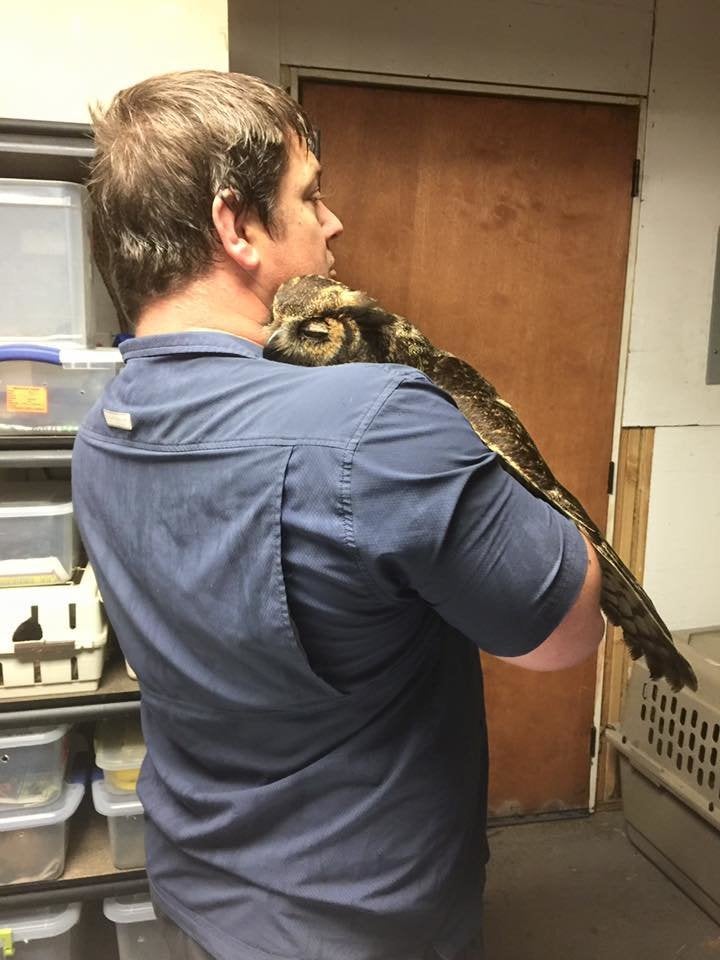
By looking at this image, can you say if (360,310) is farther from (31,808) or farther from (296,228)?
(31,808)

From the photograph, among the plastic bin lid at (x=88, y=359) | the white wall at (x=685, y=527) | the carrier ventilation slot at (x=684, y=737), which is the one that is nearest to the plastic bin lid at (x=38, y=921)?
the plastic bin lid at (x=88, y=359)

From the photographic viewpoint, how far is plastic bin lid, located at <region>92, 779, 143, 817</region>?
1.44 metres

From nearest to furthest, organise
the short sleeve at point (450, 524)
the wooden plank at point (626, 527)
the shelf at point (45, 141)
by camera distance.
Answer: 1. the short sleeve at point (450, 524)
2. the shelf at point (45, 141)
3. the wooden plank at point (626, 527)

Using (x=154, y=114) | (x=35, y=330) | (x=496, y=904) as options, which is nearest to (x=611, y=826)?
(x=496, y=904)

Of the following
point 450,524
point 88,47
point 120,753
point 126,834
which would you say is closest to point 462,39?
point 88,47

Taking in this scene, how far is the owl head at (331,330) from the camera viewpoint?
2.41ft

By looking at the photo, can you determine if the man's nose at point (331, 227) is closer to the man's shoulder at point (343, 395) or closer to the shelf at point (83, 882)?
the man's shoulder at point (343, 395)

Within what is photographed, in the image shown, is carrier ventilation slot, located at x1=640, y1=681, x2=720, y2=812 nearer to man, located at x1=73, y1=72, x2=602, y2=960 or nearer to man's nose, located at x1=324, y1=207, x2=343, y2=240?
man, located at x1=73, y1=72, x2=602, y2=960

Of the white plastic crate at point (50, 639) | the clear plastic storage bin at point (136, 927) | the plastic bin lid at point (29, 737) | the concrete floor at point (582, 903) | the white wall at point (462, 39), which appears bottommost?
the concrete floor at point (582, 903)

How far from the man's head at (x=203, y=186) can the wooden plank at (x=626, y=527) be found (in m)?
1.77

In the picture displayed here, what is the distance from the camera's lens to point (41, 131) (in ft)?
4.06

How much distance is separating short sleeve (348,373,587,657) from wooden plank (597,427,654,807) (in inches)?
72.0

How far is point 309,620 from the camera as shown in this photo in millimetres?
695

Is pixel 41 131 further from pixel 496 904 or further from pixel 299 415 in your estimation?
pixel 496 904
